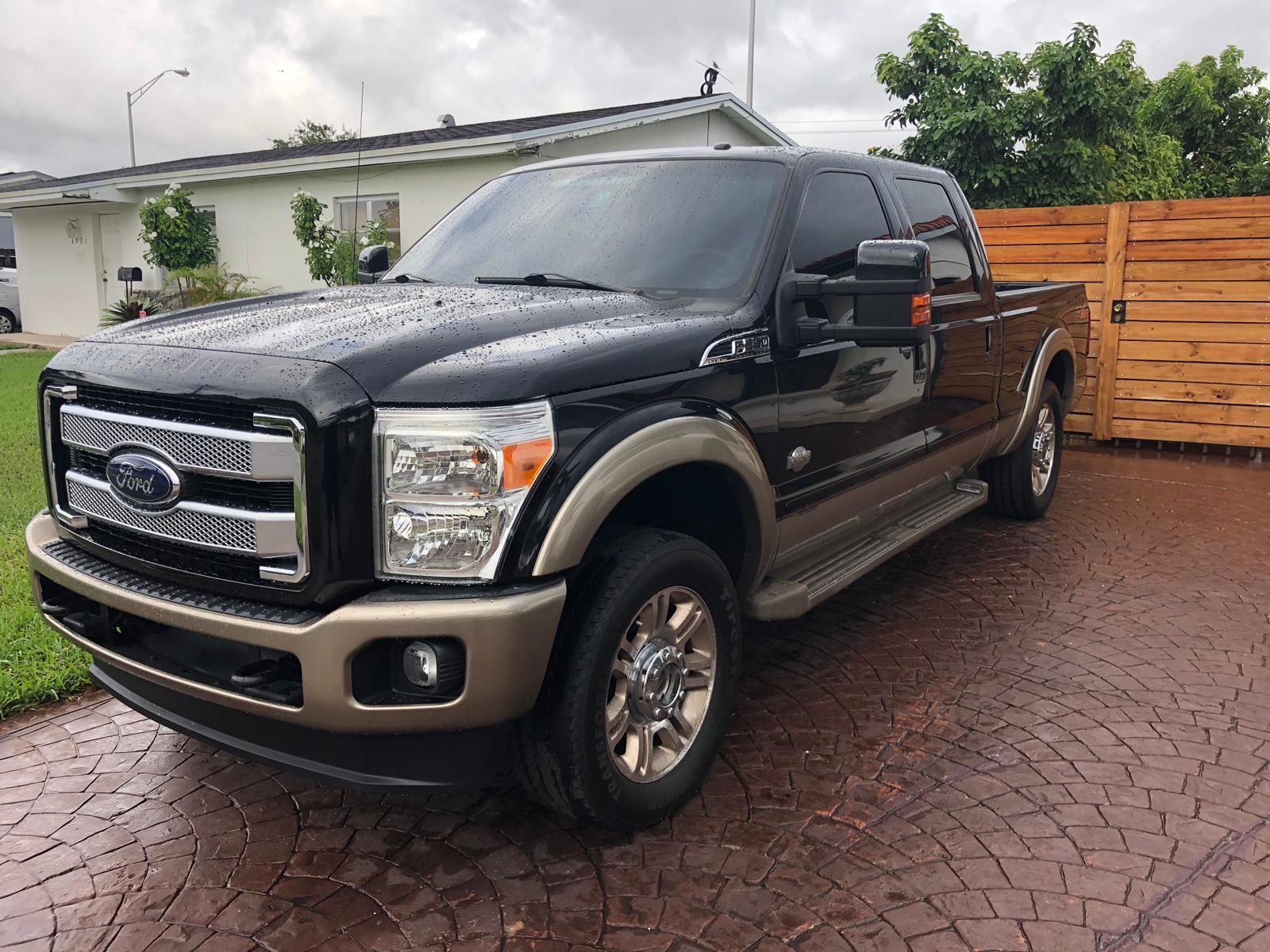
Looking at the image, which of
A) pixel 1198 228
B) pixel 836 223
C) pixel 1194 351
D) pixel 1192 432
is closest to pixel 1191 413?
pixel 1192 432

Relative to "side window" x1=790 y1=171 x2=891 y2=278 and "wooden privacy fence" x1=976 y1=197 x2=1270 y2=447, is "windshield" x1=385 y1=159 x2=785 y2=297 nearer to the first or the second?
"side window" x1=790 y1=171 x2=891 y2=278

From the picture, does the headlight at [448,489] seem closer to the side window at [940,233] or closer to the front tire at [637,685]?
the front tire at [637,685]

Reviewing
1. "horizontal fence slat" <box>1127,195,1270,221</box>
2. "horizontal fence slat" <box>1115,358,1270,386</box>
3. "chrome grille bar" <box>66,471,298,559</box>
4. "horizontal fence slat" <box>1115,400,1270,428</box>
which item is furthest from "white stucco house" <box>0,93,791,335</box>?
"chrome grille bar" <box>66,471,298,559</box>

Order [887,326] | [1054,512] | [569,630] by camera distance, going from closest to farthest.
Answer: [569,630] < [887,326] < [1054,512]

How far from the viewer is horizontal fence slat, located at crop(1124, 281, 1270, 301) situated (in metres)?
8.45

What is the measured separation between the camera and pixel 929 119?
14.0 metres

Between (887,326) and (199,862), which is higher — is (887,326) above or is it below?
above

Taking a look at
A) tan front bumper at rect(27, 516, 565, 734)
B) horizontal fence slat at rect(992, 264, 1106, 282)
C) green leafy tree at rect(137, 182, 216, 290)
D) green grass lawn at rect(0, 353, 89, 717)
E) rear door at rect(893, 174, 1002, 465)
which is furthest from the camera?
green leafy tree at rect(137, 182, 216, 290)

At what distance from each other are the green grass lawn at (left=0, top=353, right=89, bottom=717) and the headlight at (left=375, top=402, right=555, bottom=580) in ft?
8.00

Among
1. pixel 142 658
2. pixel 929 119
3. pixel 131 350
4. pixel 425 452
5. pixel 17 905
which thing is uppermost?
pixel 929 119

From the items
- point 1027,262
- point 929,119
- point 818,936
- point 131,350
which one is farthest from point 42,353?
point 818,936

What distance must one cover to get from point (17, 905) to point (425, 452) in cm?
173

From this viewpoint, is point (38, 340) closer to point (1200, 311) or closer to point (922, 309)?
point (1200, 311)

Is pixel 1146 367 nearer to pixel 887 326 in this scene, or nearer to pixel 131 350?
pixel 887 326
